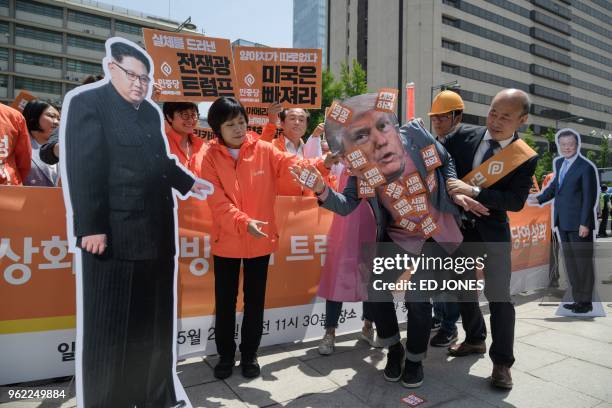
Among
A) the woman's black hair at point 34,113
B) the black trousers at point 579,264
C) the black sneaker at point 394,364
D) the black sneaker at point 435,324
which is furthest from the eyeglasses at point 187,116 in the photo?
the black trousers at point 579,264

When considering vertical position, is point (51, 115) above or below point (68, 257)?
above

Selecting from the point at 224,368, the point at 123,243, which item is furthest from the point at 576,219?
the point at 123,243

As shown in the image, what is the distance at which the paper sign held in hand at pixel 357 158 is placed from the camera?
2.63m

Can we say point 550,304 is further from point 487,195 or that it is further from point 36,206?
point 36,206

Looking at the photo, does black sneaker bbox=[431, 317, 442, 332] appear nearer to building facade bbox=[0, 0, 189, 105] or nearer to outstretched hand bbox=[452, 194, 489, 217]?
outstretched hand bbox=[452, 194, 489, 217]

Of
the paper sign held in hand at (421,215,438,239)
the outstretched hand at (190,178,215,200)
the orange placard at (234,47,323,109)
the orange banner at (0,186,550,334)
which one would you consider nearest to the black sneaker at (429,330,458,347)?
the orange banner at (0,186,550,334)

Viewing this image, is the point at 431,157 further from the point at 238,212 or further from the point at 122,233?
the point at 122,233

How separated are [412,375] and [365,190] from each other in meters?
1.28

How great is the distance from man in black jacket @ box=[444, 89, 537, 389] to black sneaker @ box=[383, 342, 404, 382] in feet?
1.98

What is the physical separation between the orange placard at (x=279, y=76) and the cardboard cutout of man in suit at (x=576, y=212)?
2952 mm

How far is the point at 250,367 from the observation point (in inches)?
113

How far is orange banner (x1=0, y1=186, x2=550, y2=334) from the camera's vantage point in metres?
2.60

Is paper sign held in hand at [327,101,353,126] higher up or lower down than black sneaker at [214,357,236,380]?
higher up

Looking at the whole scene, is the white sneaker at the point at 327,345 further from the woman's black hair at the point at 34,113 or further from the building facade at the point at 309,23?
the building facade at the point at 309,23
